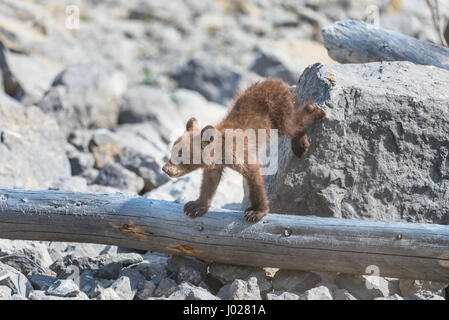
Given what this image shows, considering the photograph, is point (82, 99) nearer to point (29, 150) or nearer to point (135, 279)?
point (29, 150)

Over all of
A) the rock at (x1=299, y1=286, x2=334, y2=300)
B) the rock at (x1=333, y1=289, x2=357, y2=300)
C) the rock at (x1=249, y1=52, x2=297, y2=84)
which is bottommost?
the rock at (x1=333, y1=289, x2=357, y2=300)

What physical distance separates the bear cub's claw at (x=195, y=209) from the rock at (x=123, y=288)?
84 cm

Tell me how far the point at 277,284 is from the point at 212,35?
1724 centimetres

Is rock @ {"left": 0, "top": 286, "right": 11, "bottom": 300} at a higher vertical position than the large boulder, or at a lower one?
lower

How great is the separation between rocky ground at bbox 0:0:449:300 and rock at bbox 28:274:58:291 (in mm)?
11

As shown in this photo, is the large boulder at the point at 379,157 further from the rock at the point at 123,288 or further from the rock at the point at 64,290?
the rock at the point at 64,290

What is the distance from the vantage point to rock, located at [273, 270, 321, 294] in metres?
4.96

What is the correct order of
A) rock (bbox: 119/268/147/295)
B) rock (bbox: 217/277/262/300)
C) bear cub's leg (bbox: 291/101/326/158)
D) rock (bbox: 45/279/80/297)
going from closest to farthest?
rock (bbox: 217/277/262/300)
rock (bbox: 45/279/80/297)
rock (bbox: 119/268/147/295)
bear cub's leg (bbox: 291/101/326/158)

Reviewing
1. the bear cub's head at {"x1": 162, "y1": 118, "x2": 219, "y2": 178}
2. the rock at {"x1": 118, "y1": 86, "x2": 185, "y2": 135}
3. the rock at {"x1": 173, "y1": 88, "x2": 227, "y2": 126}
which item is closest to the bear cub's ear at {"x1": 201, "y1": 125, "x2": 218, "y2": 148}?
the bear cub's head at {"x1": 162, "y1": 118, "x2": 219, "y2": 178}

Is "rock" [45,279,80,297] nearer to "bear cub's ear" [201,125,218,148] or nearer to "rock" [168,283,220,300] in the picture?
"rock" [168,283,220,300]

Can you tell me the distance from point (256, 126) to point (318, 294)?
1.88m

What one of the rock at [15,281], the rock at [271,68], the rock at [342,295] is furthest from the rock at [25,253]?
the rock at [271,68]

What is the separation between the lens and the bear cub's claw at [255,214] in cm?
501

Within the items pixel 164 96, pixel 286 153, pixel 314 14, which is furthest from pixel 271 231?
pixel 314 14
